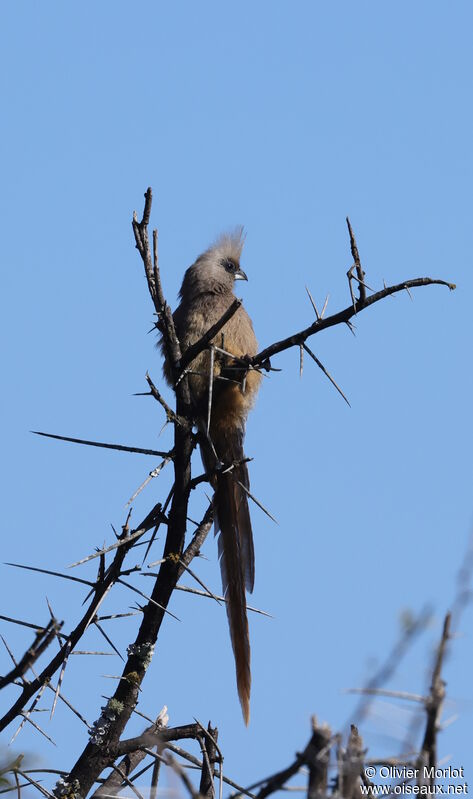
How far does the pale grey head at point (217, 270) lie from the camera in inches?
236

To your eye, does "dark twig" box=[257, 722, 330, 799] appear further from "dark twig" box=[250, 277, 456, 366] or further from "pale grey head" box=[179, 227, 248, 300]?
"pale grey head" box=[179, 227, 248, 300]

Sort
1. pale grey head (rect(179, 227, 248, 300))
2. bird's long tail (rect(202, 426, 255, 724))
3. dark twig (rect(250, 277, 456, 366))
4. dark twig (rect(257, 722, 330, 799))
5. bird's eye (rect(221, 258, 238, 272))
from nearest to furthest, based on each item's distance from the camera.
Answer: dark twig (rect(257, 722, 330, 799))
dark twig (rect(250, 277, 456, 366))
bird's long tail (rect(202, 426, 255, 724))
pale grey head (rect(179, 227, 248, 300))
bird's eye (rect(221, 258, 238, 272))

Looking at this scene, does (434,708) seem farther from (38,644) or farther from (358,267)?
(358,267)

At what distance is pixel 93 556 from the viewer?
11.7ft

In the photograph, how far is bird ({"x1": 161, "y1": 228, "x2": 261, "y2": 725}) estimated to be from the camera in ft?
15.6

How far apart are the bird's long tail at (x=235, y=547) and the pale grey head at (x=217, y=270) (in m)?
0.87

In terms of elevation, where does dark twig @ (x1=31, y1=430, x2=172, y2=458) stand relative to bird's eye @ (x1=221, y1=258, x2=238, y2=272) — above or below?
below

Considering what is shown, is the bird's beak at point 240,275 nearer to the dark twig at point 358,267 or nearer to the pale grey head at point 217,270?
the pale grey head at point 217,270

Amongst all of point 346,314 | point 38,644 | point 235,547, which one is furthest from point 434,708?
point 235,547

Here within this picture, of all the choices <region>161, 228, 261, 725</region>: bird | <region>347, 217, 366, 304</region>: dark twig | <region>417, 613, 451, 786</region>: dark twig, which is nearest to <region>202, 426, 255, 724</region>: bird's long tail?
<region>161, 228, 261, 725</region>: bird

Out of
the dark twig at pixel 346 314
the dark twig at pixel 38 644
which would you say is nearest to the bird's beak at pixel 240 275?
the dark twig at pixel 346 314

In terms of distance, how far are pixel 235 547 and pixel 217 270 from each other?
1.81 metres

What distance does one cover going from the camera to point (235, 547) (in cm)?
511

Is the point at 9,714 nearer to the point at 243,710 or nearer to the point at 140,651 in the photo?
the point at 140,651
